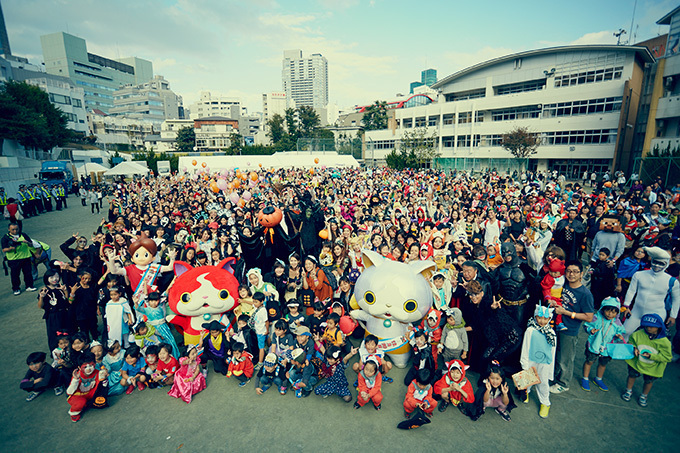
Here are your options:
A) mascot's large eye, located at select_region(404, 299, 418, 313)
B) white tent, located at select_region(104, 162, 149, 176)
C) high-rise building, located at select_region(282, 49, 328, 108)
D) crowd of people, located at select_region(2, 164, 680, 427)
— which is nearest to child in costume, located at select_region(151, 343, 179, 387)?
crowd of people, located at select_region(2, 164, 680, 427)

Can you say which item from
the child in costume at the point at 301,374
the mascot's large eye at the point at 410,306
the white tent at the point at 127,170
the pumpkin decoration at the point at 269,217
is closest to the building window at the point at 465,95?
the white tent at the point at 127,170

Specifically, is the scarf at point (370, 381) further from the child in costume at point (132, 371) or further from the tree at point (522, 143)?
the tree at point (522, 143)

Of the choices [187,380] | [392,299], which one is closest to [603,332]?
[392,299]

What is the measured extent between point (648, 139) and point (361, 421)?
30485mm

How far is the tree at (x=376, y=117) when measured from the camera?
5753cm

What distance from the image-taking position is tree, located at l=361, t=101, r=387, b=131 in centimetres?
5753

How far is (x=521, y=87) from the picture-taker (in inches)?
1379

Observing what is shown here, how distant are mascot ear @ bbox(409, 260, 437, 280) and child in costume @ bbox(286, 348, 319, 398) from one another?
2.02 meters

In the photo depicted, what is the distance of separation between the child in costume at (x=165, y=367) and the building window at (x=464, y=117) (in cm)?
4086

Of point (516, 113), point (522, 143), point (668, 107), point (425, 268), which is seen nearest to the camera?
point (425, 268)

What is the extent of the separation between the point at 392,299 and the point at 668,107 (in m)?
29.2

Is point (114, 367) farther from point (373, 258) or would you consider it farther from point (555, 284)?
point (555, 284)

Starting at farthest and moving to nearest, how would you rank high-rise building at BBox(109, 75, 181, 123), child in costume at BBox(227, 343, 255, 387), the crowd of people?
1. high-rise building at BBox(109, 75, 181, 123)
2. child in costume at BBox(227, 343, 255, 387)
3. the crowd of people

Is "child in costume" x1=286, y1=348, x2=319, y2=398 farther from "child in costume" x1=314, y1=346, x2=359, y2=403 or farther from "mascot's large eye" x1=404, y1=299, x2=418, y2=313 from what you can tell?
"mascot's large eye" x1=404, y1=299, x2=418, y2=313
